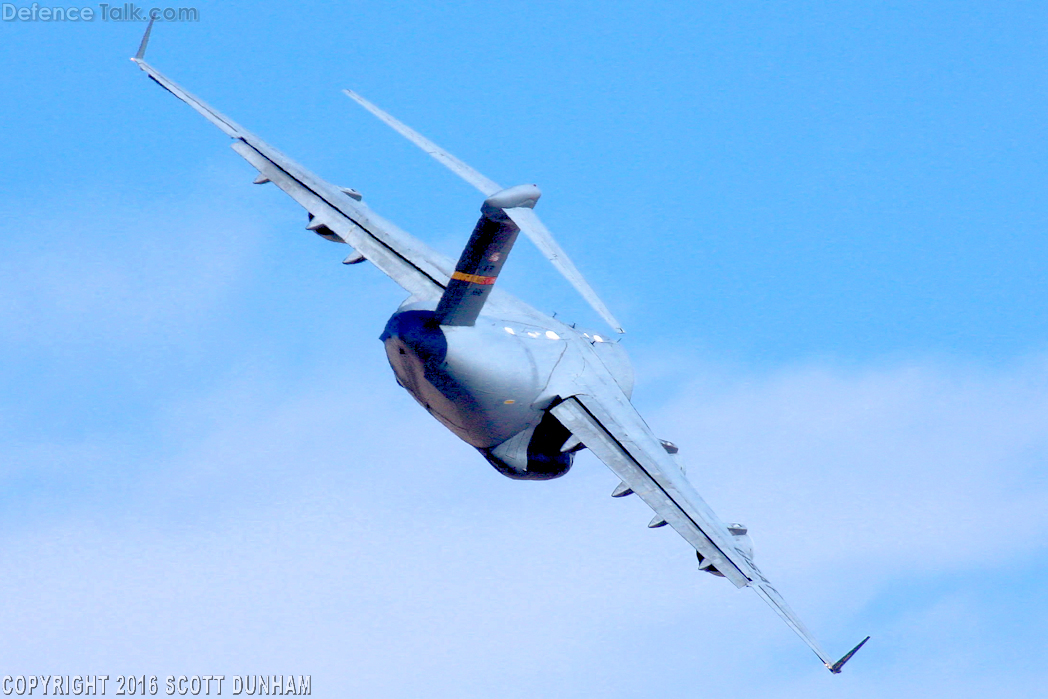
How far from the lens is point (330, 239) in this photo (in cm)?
4425

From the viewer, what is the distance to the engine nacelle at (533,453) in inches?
1620

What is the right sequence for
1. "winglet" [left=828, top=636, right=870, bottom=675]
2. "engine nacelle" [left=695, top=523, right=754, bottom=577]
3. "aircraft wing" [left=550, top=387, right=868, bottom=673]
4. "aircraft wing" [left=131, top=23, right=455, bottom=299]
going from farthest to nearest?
"aircraft wing" [left=131, top=23, right=455, bottom=299] → "engine nacelle" [left=695, top=523, right=754, bottom=577] → "aircraft wing" [left=550, top=387, right=868, bottom=673] → "winglet" [left=828, top=636, right=870, bottom=675]

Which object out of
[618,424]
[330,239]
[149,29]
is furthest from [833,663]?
[149,29]

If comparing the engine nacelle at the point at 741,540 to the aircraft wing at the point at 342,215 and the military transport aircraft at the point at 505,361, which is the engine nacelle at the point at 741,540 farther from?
the aircraft wing at the point at 342,215

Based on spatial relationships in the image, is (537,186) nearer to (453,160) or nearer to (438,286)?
(453,160)

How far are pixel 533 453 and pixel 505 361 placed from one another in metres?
4.02

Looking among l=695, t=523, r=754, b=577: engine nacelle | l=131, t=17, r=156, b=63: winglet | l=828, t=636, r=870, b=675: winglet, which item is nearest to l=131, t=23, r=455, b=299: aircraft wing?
l=131, t=17, r=156, b=63: winglet

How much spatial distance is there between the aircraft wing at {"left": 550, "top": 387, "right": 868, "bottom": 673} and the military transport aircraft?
0.04 metres

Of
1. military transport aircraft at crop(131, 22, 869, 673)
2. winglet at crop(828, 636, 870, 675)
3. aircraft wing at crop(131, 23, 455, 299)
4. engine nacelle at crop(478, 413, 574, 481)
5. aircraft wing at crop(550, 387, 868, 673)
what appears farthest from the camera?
aircraft wing at crop(131, 23, 455, 299)

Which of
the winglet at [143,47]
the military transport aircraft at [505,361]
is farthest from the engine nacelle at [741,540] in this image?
the winglet at [143,47]

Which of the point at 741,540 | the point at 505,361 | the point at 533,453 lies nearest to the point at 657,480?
the point at 741,540

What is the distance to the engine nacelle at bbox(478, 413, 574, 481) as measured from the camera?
4116cm

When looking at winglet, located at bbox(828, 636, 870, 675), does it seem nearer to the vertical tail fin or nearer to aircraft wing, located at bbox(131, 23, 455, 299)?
the vertical tail fin

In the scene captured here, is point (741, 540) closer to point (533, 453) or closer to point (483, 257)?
point (533, 453)
